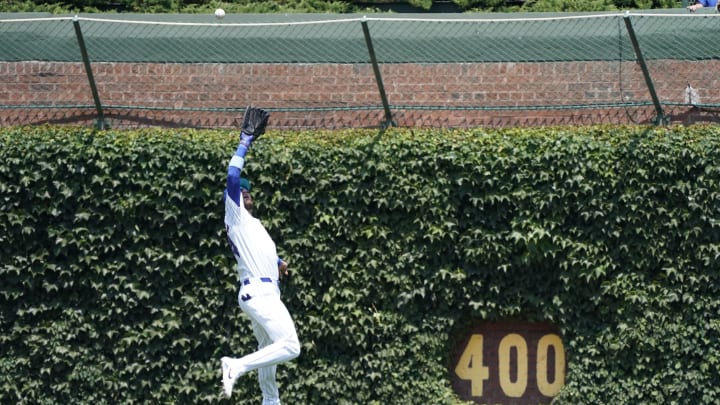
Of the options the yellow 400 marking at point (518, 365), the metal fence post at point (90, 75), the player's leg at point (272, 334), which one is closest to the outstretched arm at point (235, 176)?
the player's leg at point (272, 334)

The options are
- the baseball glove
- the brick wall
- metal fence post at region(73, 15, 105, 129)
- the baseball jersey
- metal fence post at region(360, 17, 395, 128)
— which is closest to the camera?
the baseball jersey

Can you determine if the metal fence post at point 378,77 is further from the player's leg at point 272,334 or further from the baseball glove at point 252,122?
the player's leg at point 272,334

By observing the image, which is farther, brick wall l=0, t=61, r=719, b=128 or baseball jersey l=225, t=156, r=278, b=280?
brick wall l=0, t=61, r=719, b=128

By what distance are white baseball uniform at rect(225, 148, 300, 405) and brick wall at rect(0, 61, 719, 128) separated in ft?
7.72

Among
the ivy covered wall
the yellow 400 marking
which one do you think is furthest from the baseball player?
the yellow 400 marking

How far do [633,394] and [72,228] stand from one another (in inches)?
218

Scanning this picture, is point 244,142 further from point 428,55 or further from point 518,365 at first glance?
→ point 518,365

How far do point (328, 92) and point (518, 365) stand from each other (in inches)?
130

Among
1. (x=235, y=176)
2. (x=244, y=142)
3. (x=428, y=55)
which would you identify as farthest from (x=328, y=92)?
(x=235, y=176)

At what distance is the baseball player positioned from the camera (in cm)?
991

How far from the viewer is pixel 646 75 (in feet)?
38.3

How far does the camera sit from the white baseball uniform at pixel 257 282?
9914 mm

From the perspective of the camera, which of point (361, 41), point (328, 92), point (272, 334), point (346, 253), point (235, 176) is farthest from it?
point (328, 92)

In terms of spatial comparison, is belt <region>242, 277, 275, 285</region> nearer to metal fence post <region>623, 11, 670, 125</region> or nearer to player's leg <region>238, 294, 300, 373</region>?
player's leg <region>238, 294, 300, 373</region>
